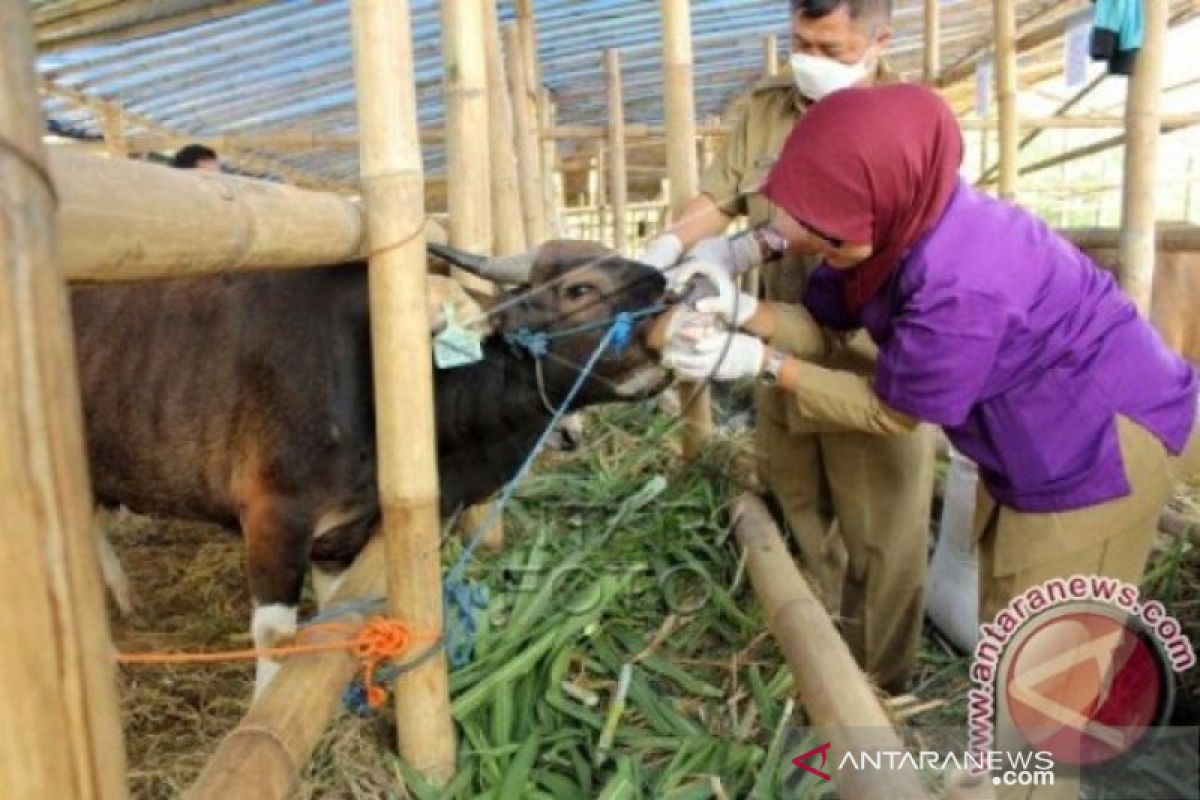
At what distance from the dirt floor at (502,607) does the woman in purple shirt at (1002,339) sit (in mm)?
573

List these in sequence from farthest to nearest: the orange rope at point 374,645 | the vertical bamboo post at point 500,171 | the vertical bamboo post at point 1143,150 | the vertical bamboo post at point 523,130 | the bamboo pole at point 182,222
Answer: the vertical bamboo post at point 523,130 < the vertical bamboo post at point 500,171 < the vertical bamboo post at point 1143,150 < the orange rope at point 374,645 < the bamboo pole at point 182,222

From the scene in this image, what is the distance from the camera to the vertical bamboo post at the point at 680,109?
3.88m

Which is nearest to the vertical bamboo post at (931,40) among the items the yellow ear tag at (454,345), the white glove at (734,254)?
the white glove at (734,254)

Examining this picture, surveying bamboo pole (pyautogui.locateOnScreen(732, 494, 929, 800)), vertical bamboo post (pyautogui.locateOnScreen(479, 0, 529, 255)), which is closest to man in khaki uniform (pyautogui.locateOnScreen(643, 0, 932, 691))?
bamboo pole (pyautogui.locateOnScreen(732, 494, 929, 800))

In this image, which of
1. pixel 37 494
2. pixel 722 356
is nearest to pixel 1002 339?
pixel 722 356

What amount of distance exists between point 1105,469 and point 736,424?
2885 mm

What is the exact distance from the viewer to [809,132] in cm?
218

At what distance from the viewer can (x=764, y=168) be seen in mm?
3293

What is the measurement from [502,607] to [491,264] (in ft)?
3.49

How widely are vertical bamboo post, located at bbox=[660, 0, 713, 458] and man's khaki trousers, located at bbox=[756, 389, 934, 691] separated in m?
0.47

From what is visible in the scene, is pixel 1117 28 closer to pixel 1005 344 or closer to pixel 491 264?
pixel 1005 344

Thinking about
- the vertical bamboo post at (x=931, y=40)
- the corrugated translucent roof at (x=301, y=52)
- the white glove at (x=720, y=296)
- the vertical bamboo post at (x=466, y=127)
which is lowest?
the white glove at (x=720, y=296)

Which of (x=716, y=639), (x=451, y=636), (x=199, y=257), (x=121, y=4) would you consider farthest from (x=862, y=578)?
(x=121, y=4)

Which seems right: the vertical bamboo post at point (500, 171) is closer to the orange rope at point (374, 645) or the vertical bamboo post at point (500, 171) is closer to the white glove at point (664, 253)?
the white glove at point (664, 253)
